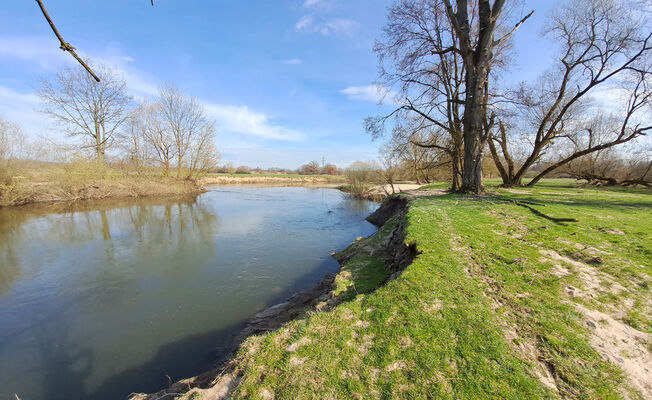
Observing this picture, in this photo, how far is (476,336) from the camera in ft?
8.36

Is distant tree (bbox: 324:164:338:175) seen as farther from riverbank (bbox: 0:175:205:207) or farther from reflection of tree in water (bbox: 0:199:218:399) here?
reflection of tree in water (bbox: 0:199:218:399)

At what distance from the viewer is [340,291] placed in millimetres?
4633

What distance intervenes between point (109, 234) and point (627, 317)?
53.2 ft

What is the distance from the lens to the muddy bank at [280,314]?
2459 mm

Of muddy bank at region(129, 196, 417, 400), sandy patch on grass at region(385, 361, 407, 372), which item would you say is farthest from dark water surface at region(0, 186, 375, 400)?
sandy patch on grass at region(385, 361, 407, 372)

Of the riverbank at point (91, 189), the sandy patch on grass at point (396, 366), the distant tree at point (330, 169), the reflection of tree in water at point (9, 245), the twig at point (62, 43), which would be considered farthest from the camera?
the distant tree at point (330, 169)

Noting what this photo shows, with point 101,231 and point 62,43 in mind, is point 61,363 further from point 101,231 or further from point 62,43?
point 101,231

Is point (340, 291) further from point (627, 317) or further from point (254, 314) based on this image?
point (627, 317)

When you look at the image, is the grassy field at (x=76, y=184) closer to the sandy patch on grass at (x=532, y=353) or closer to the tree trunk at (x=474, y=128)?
the sandy patch on grass at (x=532, y=353)

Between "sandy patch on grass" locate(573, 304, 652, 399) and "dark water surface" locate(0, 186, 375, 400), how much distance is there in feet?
17.1

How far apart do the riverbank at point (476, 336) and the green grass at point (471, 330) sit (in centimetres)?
1

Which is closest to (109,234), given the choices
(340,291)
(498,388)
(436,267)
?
(340,291)

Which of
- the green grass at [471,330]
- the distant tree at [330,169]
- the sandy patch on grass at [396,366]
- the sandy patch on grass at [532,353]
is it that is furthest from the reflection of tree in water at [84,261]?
the distant tree at [330,169]

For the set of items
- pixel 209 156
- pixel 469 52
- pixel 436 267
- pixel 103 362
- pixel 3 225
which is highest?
pixel 469 52
